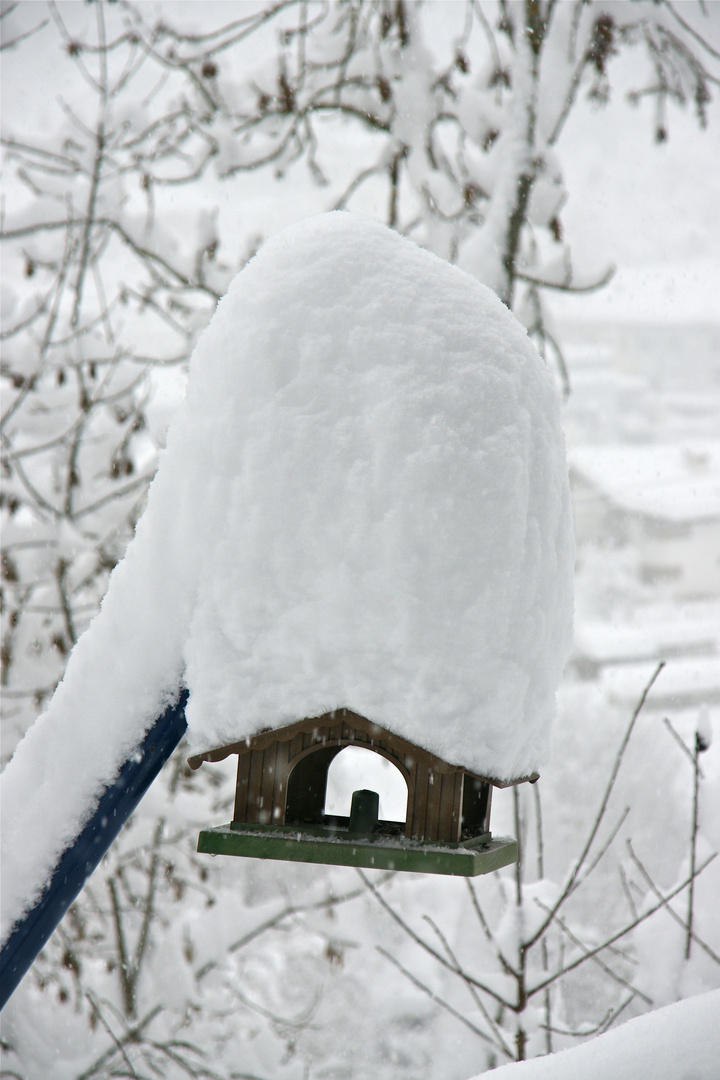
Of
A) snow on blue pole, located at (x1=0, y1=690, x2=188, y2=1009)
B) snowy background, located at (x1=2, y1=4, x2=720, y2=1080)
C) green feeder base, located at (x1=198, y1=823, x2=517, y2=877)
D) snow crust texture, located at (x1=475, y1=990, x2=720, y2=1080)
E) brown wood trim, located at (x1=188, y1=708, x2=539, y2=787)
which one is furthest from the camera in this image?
snowy background, located at (x1=2, y1=4, x2=720, y2=1080)

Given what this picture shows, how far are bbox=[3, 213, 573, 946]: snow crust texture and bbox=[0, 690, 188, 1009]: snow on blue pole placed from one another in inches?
0.7

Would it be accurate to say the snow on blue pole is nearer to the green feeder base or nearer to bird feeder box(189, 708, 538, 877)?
bird feeder box(189, 708, 538, 877)

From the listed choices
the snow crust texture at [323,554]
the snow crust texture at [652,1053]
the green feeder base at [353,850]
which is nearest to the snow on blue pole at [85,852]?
the snow crust texture at [323,554]

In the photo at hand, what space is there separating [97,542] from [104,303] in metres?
0.93

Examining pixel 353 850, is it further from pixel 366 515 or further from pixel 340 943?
pixel 340 943

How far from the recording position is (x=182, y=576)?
3.42 ft

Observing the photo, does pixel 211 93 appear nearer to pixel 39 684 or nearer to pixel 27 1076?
pixel 39 684

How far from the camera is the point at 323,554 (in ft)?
3.32

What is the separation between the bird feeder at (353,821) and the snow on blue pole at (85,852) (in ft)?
0.29

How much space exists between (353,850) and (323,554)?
0.49 m

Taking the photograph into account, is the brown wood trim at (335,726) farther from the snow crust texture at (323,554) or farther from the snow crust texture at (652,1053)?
the snow crust texture at (652,1053)

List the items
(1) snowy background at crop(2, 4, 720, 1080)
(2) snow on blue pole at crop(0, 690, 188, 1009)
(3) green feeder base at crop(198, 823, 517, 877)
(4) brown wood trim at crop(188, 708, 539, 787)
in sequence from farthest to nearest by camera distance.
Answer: (1) snowy background at crop(2, 4, 720, 1080)
(3) green feeder base at crop(198, 823, 517, 877)
(4) brown wood trim at crop(188, 708, 539, 787)
(2) snow on blue pole at crop(0, 690, 188, 1009)

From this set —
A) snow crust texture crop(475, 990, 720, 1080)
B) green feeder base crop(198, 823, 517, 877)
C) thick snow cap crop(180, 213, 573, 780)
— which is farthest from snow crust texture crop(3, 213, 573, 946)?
snow crust texture crop(475, 990, 720, 1080)

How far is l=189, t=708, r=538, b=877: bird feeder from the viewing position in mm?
Answer: 1140
